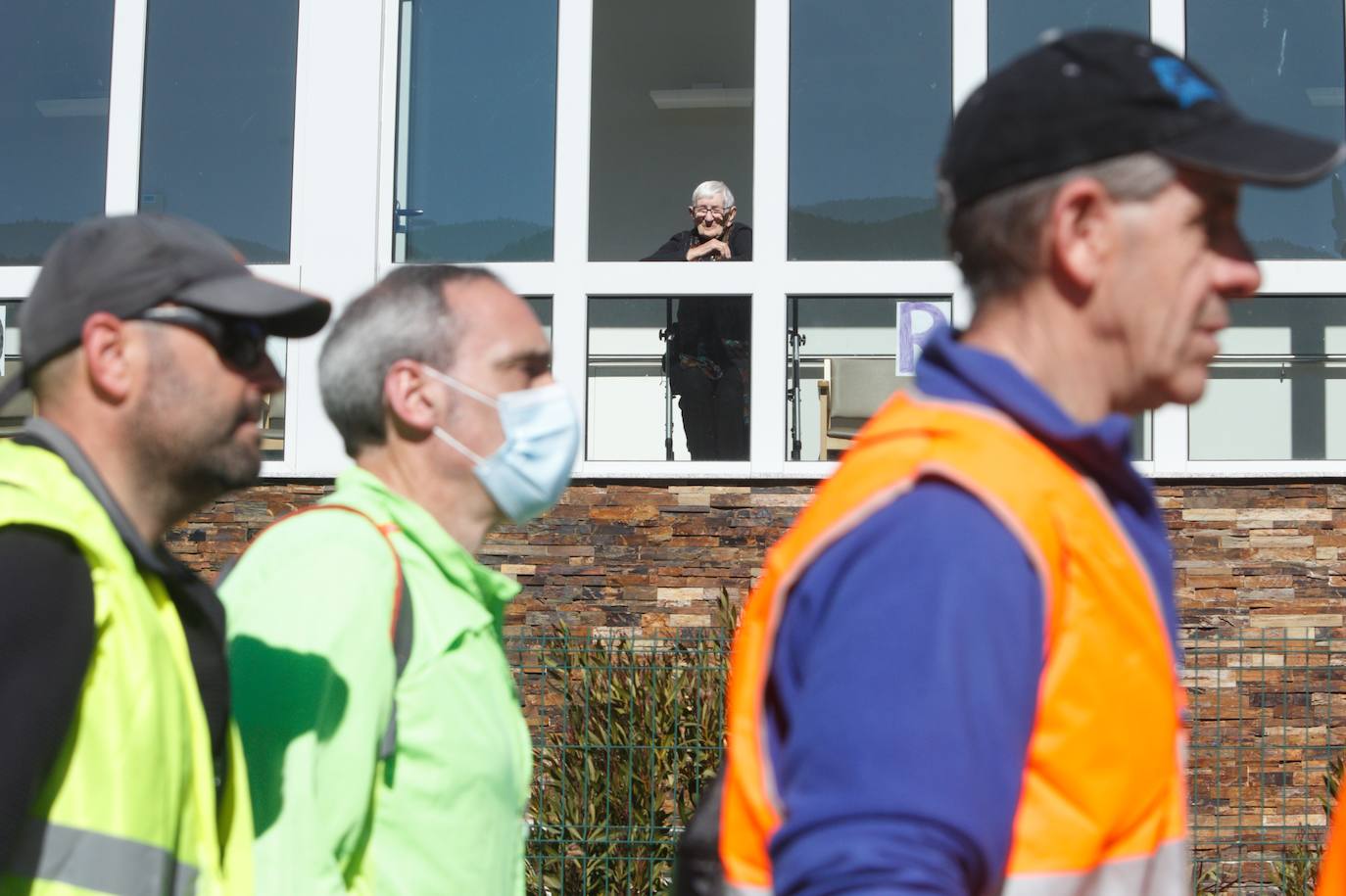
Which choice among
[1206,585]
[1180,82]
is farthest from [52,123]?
[1180,82]

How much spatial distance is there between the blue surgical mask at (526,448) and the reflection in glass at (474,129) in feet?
21.8

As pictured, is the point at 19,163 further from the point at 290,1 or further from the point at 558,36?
the point at 558,36

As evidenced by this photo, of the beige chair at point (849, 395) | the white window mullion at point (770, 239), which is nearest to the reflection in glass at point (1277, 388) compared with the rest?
the beige chair at point (849, 395)

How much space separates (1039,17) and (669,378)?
2.89m

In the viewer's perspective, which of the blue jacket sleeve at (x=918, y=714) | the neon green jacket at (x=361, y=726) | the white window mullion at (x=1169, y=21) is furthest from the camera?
the white window mullion at (x=1169, y=21)

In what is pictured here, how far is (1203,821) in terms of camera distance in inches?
324

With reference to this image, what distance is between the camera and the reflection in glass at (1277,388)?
9.01m

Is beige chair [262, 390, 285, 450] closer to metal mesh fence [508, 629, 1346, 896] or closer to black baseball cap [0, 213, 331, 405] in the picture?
metal mesh fence [508, 629, 1346, 896]

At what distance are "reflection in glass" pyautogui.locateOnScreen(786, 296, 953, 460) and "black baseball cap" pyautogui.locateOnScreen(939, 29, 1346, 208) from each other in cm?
763

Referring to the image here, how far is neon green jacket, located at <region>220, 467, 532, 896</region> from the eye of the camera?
7.59 ft

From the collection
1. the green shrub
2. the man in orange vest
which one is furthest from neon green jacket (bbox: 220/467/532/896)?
the green shrub

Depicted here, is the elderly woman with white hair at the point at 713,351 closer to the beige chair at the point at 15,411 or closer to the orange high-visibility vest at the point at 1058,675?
the beige chair at the point at 15,411

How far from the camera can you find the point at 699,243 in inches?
375

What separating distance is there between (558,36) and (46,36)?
3.13 metres
